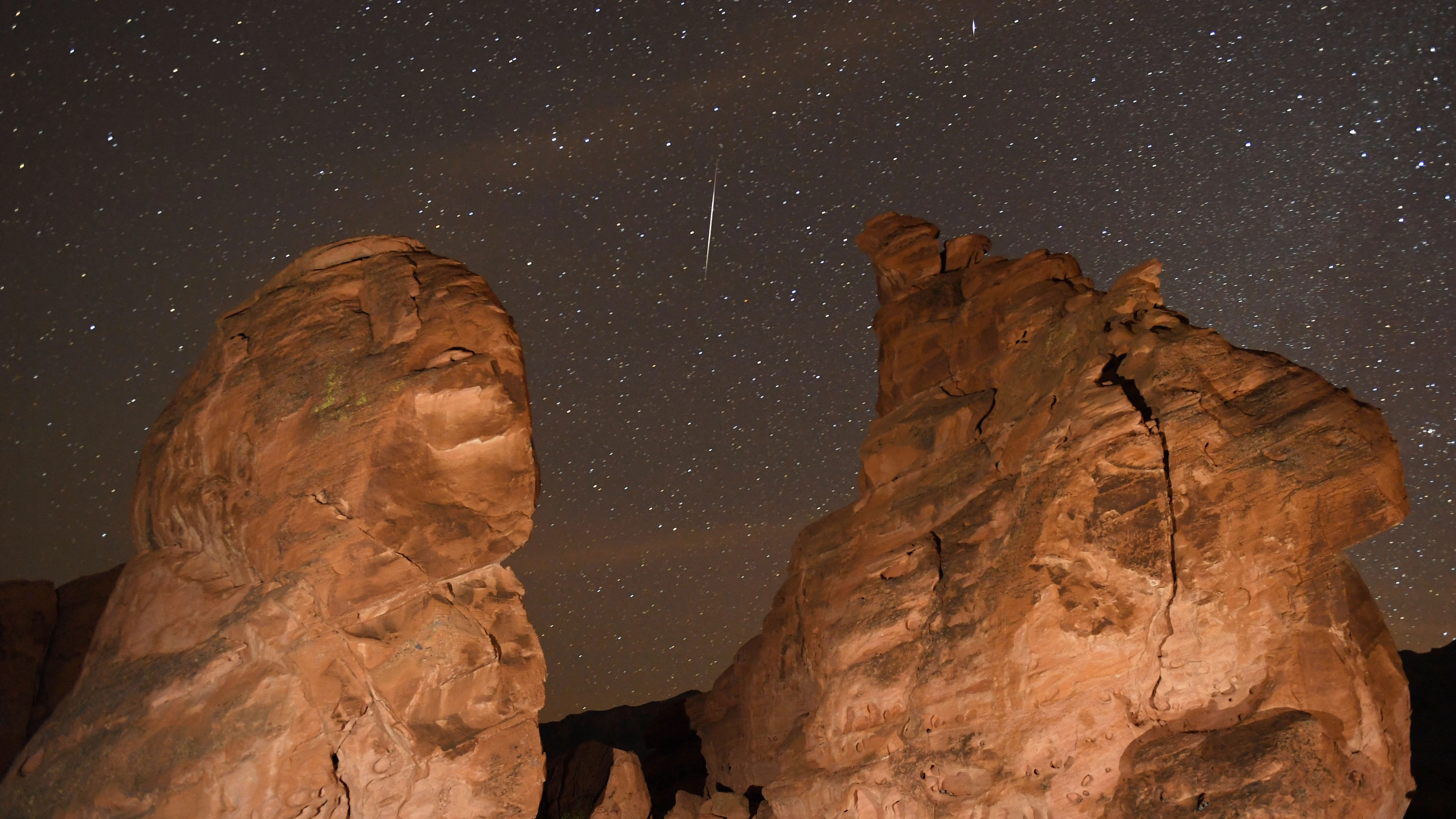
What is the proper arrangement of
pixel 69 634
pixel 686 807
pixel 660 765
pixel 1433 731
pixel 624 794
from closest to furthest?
pixel 624 794
pixel 686 807
pixel 69 634
pixel 660 765
pixel 1433 731

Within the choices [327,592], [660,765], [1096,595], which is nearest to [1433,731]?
[1096,595]

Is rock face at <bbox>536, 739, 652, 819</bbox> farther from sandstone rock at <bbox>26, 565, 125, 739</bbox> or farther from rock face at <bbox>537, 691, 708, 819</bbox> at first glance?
sandstone rock at <bbox>26, 565, 125, 739</bbox>

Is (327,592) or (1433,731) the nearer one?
(327,592)

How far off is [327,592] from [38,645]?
18773 millimetres

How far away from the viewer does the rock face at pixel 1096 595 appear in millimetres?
16344

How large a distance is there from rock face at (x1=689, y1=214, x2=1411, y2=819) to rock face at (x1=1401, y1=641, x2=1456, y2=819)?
1636 centimetres

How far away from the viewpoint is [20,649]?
2834 centimetres

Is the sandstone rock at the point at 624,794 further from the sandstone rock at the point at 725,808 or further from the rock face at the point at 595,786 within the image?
the sandstone rock at the point at 725,808

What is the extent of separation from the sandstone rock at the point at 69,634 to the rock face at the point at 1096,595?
799 inches

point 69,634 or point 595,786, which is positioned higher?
point 69,634

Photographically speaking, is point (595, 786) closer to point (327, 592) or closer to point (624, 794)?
point (624, 794)

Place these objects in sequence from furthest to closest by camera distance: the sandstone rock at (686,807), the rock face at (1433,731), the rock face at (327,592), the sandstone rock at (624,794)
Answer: the rock face at (1433,731)
the sandstone rock at (686,807)
the sandstone rock at (624,794)
the rock face at (327,592)

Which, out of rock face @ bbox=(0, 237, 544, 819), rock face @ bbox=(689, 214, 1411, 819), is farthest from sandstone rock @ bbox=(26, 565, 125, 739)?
rock face @ bbox=(689, 214, 1411, 819)

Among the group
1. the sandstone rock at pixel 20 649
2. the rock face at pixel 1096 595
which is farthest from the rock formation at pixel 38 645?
the rock face at pixel 1096 595
